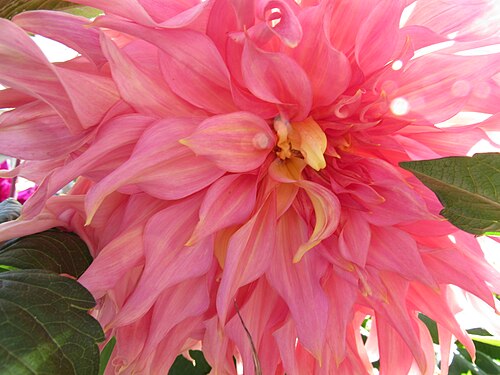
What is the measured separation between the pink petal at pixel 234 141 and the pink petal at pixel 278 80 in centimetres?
2

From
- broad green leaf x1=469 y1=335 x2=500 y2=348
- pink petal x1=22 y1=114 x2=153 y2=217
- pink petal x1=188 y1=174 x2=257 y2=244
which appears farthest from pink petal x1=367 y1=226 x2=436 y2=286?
broad green leaf x1=469 y1=335 x2=500 y2=348

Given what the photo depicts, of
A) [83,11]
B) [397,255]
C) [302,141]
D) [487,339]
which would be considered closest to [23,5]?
[83,11]

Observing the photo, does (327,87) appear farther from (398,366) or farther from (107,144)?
(398,366)

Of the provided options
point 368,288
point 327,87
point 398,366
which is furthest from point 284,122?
point 398,366

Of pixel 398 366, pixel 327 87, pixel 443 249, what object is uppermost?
pixel 327 87

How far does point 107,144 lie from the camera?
44 centimetres

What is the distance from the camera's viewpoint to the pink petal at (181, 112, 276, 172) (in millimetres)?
423

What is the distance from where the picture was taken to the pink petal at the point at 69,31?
441mm

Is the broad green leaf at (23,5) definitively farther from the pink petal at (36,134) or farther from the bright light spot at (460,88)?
the bright light spot at (460,88)

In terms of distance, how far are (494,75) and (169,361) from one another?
0.36 metres

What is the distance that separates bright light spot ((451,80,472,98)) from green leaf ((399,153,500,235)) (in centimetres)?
7

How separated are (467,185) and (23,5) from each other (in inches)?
16.3

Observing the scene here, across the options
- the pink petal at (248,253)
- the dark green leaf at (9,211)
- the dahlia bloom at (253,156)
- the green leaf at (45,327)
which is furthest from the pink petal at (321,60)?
the dark green leaf at (9,211)

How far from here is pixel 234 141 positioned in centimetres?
44
